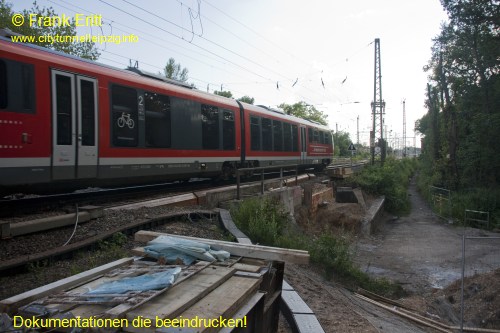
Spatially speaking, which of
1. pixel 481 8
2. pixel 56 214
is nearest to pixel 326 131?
pixel 481 8

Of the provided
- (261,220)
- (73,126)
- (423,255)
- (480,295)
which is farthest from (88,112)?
(423,255)

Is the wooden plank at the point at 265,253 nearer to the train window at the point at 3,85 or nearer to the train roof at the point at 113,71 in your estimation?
the train window at the point at 3,85

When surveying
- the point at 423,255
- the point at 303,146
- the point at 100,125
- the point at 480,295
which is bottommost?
the point at 423,255

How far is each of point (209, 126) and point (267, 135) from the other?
4.67 meters

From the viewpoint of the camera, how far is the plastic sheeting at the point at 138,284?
9.41ft

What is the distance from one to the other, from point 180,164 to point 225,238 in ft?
12.3

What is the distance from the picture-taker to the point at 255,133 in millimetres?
15609

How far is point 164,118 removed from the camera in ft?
34.6

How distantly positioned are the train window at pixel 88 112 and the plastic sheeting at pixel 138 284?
5.83 meters

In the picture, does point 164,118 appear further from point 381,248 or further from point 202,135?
point 381,248

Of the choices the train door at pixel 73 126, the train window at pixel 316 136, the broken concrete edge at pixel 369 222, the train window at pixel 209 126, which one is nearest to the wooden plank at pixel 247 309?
the train door at pixel 73 126

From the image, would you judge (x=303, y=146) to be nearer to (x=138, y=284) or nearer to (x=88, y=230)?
(x=88, y=230)

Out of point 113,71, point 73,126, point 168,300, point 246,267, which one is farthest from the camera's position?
point 113,71

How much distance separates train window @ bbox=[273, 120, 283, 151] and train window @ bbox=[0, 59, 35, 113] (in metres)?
11.3
